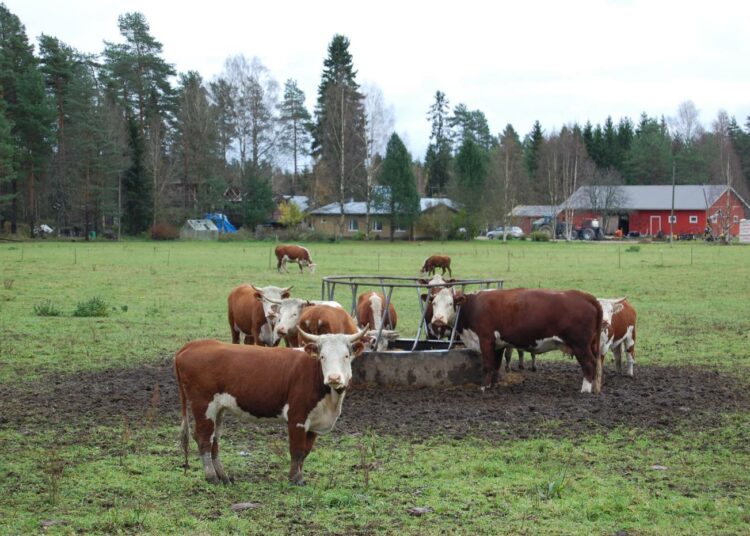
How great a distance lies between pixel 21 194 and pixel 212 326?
60.8 m

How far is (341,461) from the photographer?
841 cm

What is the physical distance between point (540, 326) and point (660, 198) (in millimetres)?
84735

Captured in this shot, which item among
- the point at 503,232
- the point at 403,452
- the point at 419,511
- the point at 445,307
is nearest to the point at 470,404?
the point at 445,307

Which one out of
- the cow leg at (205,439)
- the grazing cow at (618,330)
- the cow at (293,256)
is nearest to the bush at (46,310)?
the grazing cow at (618,330)

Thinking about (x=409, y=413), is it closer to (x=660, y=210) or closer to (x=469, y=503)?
(x=469, y=503)

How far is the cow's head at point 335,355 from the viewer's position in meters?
7.37

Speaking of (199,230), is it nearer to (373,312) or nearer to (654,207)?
(654,207)

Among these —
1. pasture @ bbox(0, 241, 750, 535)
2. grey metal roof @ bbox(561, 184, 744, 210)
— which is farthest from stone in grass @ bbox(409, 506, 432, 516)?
grey metal roof @ bbox(561, 184, 744, 210)

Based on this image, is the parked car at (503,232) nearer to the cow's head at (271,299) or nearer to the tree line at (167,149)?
the tree line at (167,149)

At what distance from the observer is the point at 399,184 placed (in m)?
75.6

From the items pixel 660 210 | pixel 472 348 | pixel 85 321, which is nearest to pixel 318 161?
pixel 660 210

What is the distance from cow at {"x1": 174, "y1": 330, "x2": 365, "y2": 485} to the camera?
761cm

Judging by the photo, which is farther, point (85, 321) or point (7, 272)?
point (7, 272)

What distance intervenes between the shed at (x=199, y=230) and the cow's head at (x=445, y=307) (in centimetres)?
6154
